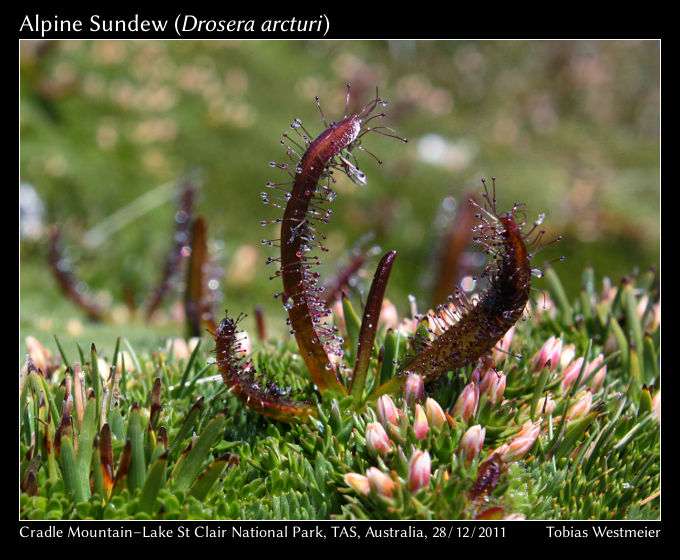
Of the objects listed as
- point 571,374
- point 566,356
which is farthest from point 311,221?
point 566,356

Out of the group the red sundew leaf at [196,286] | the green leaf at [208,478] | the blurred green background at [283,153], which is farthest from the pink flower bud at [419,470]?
the blurred green background at [283,153]

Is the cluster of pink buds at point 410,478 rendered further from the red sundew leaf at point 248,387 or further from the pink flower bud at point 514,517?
the red sundew leaf at point 248,387

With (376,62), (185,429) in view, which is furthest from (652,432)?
(376,62)

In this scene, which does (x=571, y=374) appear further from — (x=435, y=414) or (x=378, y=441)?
(x=378, y=441)

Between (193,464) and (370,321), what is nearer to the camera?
(193,464)

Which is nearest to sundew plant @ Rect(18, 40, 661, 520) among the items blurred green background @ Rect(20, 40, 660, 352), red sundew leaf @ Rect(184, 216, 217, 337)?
red sundew leaf @ Rect(184, 216, 217, 337)

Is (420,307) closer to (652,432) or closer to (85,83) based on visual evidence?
(652,432)
